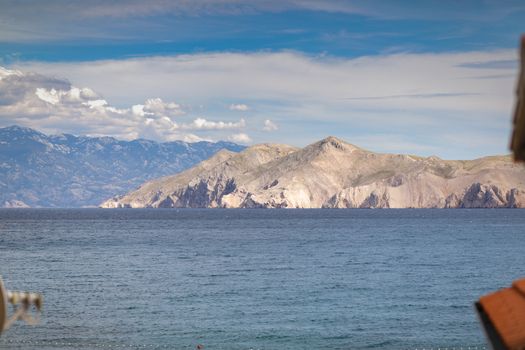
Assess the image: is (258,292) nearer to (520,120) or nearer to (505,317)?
(505,317)

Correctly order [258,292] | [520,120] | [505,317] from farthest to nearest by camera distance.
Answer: [258,292] → [505,317] → [520,120]

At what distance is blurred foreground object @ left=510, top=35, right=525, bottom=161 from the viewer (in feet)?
23.0

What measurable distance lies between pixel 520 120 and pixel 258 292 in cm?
7156

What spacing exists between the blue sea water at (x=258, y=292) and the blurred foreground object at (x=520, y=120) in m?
44.6

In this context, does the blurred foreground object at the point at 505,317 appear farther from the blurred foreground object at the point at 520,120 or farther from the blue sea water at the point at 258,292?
the blue sea water at the point at 258,292

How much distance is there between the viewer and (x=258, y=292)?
77500mm

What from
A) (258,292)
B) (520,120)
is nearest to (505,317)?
(520,120)

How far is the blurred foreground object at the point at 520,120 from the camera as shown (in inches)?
276

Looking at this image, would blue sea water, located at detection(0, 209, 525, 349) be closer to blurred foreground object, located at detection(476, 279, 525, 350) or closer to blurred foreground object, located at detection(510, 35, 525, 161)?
blurred foreground object, located at detection(476, 279, 525, 350)

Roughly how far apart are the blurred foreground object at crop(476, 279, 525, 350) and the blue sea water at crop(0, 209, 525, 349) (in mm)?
41606

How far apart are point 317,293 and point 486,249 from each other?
68.7 m

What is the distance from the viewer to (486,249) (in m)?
136

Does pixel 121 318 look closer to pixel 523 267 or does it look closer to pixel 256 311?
pixel 256 311

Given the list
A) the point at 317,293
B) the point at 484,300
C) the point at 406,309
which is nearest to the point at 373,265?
the point at 317,293
